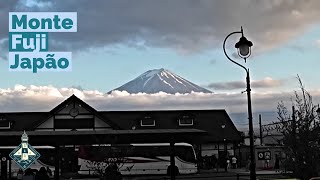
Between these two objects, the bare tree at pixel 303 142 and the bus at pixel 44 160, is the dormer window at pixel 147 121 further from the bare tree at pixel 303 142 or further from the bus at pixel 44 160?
the bare tree at pixel 303 142

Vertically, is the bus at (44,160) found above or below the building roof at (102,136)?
below

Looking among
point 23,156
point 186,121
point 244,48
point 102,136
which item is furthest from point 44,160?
point 244,48

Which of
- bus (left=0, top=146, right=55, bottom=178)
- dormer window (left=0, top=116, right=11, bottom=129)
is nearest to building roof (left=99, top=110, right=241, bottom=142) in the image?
dormer window (left=0, top=116, right=11, bottom=129)

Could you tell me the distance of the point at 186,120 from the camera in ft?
186

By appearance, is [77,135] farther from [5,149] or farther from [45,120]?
[45,120]

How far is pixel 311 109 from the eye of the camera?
17406mm

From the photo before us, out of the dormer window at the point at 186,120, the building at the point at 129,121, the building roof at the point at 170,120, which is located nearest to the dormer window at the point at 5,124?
the building at the point at 129,121

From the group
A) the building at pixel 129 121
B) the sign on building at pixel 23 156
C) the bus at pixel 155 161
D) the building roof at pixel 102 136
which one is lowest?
the bus at pixel 155 161

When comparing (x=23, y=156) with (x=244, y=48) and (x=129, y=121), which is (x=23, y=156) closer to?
(x=244, y=48)

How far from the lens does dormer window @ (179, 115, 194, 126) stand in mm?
56241

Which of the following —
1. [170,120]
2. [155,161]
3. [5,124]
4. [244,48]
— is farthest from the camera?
[170,120]

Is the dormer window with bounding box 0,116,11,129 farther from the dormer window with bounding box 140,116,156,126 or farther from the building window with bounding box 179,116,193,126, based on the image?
the building window with bounding box 179,116,193,126

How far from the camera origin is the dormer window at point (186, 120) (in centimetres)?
5624

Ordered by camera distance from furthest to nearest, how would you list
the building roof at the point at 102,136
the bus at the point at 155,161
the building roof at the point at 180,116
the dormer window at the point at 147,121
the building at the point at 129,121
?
1. the building roof at the point at 180,116
2. the dormer window at the point at 147,121
3. the building at the point at 129,121
4. the bus at the point at 155,161
5. the building roof at the point at 102,136
